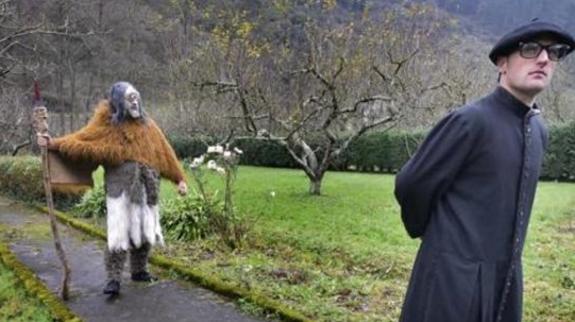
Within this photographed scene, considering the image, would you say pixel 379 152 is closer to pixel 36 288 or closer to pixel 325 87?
pixel 325 87

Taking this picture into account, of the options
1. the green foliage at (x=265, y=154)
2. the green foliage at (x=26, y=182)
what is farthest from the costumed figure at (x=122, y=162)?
the green foliage at (x=265, y=154)

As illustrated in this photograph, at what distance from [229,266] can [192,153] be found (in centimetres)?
2305

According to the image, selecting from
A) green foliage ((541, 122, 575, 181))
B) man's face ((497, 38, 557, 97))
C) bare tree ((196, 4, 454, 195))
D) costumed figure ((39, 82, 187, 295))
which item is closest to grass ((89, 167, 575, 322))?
costumed figure ((39, 82, 187, 295))

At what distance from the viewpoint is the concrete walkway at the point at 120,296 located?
15.9 feet

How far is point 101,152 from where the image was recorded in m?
5.35

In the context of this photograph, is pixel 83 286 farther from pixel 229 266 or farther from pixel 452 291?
pixel 452 291

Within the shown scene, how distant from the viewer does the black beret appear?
2205 millimetres

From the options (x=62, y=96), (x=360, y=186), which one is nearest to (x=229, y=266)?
(x=360, y=186)

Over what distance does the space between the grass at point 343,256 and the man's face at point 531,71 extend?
2729 mm

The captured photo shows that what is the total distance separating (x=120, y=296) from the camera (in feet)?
17.6

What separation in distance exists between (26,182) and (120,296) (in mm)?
8866

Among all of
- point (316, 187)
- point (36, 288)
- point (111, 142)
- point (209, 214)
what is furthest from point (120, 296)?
point (316, 187)

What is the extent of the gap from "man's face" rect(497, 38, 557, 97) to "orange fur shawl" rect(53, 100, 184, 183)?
386 cm

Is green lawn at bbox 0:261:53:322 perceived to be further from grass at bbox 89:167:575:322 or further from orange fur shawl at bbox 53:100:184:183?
grass at bbox 89:167:575:322
